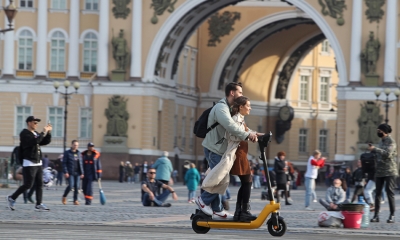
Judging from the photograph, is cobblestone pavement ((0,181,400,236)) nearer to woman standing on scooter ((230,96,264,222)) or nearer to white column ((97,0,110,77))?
woman standing on scooter ((230,96,264,222))

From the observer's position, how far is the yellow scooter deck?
55.4 feet

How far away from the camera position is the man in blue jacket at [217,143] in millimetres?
17281

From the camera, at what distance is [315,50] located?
3497 inches

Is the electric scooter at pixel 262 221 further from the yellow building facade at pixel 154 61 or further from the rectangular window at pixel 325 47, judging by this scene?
the rectangular window at pixel 325 47

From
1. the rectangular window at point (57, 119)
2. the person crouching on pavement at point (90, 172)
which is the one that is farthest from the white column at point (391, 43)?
the person crouching on pavement at point (90, 172)

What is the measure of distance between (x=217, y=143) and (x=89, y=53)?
2015 inches

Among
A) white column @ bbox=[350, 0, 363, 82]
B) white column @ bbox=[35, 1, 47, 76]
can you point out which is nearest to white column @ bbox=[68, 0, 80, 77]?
white column @ bbox=[35, 1, 47, 76]

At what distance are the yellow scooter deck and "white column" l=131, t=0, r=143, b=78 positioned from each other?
49572 millimetres

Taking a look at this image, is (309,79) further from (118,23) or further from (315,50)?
(118,23)

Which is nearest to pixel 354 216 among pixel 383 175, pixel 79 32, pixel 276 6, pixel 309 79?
pixel 383 175

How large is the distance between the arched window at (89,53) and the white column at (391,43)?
1615 cm

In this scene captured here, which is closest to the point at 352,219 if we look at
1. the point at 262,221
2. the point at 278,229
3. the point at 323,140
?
the point at 278,229

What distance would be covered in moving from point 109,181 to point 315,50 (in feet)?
93.8

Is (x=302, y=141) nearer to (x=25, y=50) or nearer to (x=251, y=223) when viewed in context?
(x=25, y=50)
